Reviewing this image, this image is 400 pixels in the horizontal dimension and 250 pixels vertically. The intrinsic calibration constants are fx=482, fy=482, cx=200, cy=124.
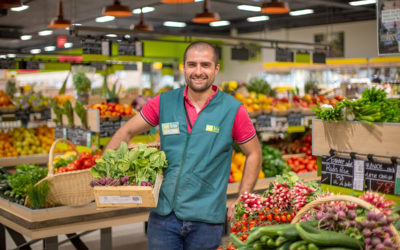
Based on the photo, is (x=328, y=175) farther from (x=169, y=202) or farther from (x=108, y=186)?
(x=108, y=186)

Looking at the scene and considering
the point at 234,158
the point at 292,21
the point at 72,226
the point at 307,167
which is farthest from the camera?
the point at 292,21

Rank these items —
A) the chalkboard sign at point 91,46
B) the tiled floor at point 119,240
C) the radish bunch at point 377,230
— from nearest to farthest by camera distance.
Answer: the radish bunch at point 377,230 < the tiled floor at point 119,240 < the chalkboard sign at point 91,46

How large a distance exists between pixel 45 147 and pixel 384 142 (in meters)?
5.83

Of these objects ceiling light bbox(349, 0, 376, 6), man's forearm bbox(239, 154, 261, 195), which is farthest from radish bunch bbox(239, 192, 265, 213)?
ceiling light bbox(349, 0, 376, 6)

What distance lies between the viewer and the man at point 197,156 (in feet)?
8.68

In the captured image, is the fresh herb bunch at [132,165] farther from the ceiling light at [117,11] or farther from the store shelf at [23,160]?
the ceiling light at [117,11]

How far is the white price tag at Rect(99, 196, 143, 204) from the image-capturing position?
2.44m

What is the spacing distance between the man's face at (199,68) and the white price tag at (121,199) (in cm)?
68

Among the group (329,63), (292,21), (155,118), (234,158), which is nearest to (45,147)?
(234,158)

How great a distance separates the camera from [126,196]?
96.4 inches

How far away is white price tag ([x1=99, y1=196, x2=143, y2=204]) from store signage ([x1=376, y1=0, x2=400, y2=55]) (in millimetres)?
1793

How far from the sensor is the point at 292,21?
16859 mm

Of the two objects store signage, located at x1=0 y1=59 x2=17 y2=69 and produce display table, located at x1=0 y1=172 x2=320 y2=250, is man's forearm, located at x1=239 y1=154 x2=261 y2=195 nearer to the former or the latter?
produce display table, located at x1=0 y1=172 x2=320 y2=250

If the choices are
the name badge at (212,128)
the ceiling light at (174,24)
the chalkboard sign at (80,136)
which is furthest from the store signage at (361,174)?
the ceiling light at (174,24)
